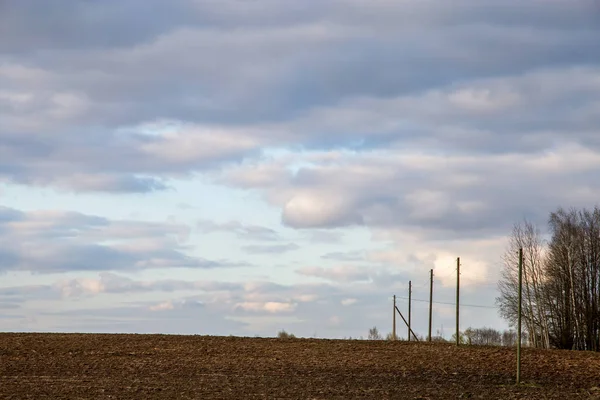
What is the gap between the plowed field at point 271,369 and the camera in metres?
28.4

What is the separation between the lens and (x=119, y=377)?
104 ft

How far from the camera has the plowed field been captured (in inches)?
1120

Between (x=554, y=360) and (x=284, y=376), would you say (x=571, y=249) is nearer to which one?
(x=554, y=360)

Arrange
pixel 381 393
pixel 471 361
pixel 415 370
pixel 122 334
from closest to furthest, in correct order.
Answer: pixel 381 393, pixel 415 370, pixel 471 361, pixel 122 334

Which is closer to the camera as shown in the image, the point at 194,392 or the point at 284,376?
the point at 194,392

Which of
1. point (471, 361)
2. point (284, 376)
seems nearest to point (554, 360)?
point (471, 361)

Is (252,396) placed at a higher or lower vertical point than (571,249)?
lower

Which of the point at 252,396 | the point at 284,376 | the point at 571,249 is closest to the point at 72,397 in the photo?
the point at 252,396

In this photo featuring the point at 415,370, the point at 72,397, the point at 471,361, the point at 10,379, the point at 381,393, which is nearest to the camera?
the point at 72,397

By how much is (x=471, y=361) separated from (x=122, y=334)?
18.4 metres

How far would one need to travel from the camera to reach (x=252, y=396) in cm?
2689

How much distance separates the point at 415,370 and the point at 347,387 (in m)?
6.15

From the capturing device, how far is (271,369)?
34.4 metres

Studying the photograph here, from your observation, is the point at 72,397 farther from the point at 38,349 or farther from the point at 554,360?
the point at 554,360
